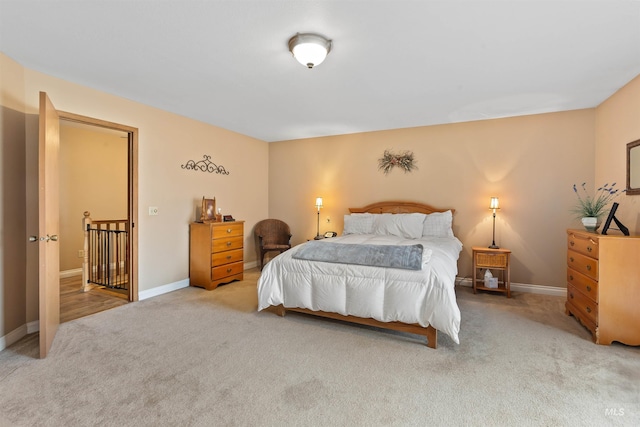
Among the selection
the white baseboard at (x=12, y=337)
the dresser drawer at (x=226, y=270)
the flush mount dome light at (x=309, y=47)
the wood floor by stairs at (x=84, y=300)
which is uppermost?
the flush mount dome light at (x=309, y=47)

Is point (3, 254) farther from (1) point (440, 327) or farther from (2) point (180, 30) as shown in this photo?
(1) point (440, 327)

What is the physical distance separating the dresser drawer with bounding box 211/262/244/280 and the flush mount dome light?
3.07 meters

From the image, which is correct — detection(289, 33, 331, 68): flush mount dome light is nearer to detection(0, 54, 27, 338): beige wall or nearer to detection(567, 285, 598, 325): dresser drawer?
detection(0, 54, 27, 338): beige wall

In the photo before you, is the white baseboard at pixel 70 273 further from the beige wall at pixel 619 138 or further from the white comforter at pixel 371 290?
the beige wall at pixel 619 138

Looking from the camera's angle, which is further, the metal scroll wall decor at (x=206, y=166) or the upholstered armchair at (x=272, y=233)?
the upholstered armchair at (x=272, y=233)

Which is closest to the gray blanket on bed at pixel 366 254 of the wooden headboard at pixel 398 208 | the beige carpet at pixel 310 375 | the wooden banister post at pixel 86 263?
the beige carpet at pixel 310 375

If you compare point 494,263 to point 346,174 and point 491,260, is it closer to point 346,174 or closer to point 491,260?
point 491,260

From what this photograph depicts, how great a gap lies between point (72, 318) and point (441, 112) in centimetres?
502

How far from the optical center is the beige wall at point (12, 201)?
250 centimetres

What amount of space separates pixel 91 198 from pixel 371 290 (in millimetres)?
5272

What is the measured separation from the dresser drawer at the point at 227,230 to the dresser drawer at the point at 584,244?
4.19 m

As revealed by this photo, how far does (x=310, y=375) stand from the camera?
2045mm

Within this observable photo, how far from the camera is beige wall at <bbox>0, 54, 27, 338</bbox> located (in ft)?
8.19

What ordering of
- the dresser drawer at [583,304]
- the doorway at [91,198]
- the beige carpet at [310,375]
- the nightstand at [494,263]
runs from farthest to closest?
the nightstand at [494,263], the doorway at [91,198], the dresser drawer at [583,304], the beige carpet at [310,375]
